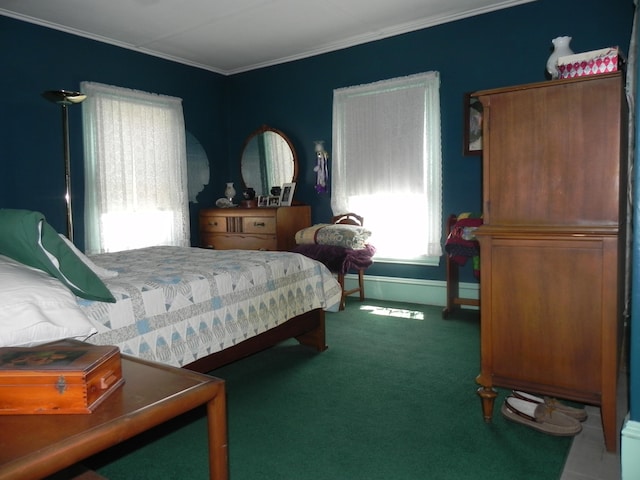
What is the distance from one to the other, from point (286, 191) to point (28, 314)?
4120 millimetres

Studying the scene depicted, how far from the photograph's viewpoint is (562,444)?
200 cm

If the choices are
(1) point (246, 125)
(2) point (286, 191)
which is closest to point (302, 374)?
(2) point (286, 191)

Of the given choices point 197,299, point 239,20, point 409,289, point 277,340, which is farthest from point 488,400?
point 239,20

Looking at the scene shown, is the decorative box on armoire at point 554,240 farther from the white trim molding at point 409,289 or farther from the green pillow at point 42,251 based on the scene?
the white trim molding at point 409,289

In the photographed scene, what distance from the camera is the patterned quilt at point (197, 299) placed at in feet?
6.60

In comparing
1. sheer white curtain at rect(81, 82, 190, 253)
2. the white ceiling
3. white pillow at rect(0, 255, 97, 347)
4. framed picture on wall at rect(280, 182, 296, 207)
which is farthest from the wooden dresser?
white pillow at rect(0, 255, 97, 347)

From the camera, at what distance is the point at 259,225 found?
5.10 meters

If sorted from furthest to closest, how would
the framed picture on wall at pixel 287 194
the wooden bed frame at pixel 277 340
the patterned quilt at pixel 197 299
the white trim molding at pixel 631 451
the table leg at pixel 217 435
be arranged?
the framed picture on wall at pixel 287 194 < the wooden bed frame at pixel 277 340 < the patterned quilt at pixel 197 299 < the white trim molding at pixel 631 451 < the table leg at pixel 217 435

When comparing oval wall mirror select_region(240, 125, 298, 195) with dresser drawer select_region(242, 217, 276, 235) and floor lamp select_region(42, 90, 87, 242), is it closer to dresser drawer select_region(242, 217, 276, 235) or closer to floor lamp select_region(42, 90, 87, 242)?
dresser drawer select_region(242, 217, 276, 235)

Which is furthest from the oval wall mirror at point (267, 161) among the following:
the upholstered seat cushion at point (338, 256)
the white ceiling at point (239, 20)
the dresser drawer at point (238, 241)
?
the upholstered seat cushion at point (338, 256)

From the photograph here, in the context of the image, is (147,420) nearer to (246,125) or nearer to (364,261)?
(364,261)

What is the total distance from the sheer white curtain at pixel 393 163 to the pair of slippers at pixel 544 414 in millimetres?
2347

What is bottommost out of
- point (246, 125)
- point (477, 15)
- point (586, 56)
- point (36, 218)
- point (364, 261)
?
point (364, 261)

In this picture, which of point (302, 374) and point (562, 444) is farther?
point (302, 374)
